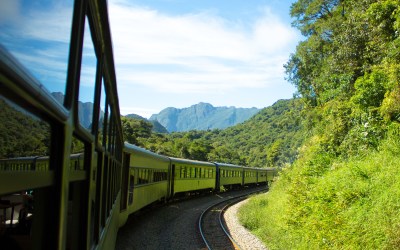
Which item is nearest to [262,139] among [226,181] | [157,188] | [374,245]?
[226,181]

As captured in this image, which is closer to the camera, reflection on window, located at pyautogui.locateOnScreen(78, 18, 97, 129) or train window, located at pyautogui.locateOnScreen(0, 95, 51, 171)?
train window, located at pyautogui.locateOnScreen(0, 95, 51, 171)

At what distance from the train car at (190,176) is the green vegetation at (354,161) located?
4222mm

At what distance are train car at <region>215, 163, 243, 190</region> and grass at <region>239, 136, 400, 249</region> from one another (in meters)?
17.2

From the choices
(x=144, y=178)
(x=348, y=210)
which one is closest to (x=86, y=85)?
(x=348, y=210)

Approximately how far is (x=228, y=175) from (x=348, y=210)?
80.3 ft

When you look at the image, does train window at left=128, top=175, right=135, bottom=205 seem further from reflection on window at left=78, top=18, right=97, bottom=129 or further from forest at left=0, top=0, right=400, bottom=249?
reflection on window at left=78, top=18, right=97, bottom=129

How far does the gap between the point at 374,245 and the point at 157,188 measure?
1105 cm

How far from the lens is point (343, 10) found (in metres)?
24.0

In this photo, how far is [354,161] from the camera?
11.5 meters

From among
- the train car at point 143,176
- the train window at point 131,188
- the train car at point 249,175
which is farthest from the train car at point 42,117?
the train car at point 249,175

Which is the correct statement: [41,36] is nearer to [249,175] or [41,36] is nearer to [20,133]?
[20,133]

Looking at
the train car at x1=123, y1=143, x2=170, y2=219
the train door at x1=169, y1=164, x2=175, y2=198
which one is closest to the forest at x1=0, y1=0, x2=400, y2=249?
the train car at x1=123, y1=143, x2=170, y2=219

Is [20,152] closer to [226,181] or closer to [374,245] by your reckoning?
[374,245]

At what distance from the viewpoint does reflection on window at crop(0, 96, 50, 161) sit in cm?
A: 101
